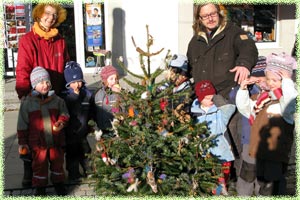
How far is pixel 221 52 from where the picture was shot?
431cm

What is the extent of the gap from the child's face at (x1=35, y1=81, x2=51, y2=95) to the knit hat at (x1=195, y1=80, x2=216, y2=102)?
155 cm

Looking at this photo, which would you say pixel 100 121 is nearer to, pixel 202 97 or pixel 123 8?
pixel 202 97

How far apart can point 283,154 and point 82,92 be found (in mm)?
2327

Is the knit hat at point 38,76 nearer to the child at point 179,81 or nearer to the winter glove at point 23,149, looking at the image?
the winter glove at point 23,149

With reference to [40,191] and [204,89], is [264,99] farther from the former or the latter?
[40,191]

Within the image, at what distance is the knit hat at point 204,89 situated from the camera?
424cm

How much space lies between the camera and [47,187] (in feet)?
16.6

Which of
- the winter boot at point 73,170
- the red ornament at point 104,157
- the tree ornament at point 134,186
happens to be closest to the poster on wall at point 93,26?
the winter boot at point 73,170

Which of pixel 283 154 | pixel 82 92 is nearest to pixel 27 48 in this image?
pixel 82 92

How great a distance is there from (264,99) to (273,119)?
210 mm

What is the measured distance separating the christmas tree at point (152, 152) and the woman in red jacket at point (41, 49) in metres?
1.40

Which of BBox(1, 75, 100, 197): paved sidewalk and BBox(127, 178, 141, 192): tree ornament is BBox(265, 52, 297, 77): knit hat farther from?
BBox(1, 75, 100, 197): paved sidewalk

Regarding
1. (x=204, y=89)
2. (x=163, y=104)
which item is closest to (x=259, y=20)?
(x=204, y=89)

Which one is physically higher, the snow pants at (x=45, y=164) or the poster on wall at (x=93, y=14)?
the poster on wall at (x=93, y=14)
